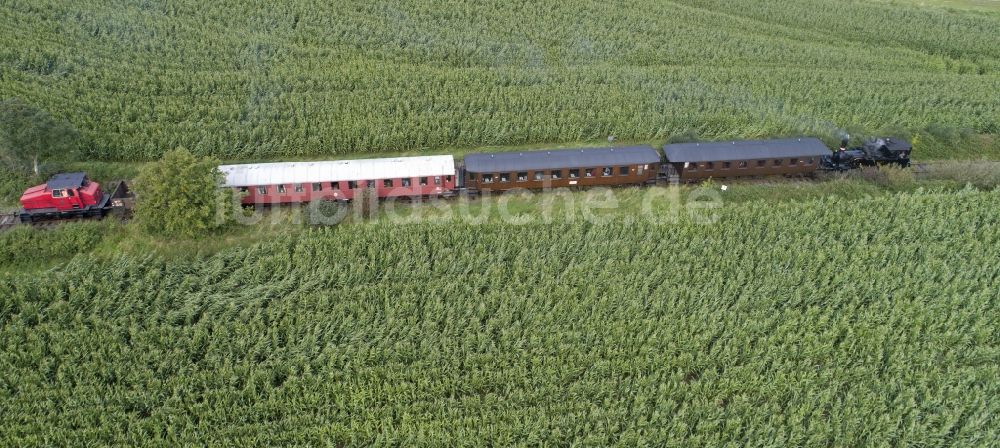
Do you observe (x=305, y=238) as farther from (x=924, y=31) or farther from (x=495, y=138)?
(x=924, y=31)

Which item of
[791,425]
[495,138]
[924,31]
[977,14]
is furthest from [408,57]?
[977,14]

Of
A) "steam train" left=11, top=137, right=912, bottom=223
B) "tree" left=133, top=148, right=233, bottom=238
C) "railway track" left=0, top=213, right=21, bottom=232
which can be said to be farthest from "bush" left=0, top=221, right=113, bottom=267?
"tree" left=133, top=148, right=233, bottom=238

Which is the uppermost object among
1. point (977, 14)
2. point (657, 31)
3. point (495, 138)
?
point (977, 14)

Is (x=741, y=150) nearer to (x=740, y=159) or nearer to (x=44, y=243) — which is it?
(x=740, y=159)

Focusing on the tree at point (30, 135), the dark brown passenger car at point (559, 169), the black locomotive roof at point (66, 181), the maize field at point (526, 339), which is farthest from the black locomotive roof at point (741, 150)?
the tree at point (30, 135)

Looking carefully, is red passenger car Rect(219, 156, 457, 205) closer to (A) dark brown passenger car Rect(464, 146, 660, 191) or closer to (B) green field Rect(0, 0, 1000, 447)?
(B) green field Rect(0, 0, 1000, 447)

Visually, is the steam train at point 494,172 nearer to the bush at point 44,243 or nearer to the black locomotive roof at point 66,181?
the black locomotive roof at point 66,181

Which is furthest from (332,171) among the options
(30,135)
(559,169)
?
(30,135)
